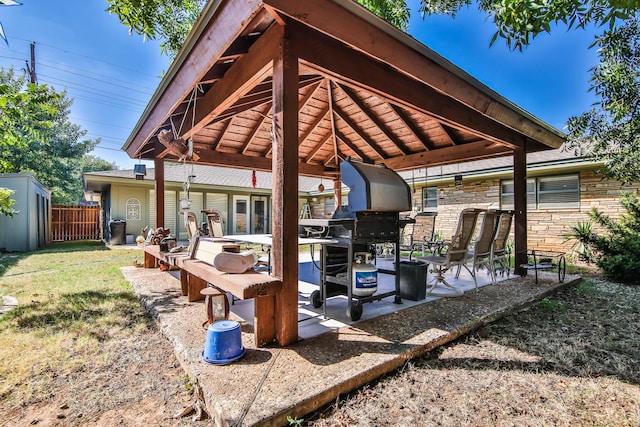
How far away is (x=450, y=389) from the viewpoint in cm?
196

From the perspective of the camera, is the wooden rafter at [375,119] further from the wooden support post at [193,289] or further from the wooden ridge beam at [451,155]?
the wooden support post at [193,289]

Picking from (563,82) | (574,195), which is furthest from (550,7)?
(563,82)

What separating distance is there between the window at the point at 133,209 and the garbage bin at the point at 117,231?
90 centimetres

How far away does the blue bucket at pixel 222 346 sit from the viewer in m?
2.08

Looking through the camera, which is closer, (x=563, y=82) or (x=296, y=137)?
(x=296, y=137)

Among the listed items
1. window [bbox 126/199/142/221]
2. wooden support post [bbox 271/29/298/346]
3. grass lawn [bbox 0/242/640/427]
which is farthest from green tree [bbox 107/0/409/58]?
window [bbox 126/199/142/221]

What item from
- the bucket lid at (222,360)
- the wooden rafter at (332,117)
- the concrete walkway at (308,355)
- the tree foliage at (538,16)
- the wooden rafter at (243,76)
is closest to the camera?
the concrete walkway at (308,355)

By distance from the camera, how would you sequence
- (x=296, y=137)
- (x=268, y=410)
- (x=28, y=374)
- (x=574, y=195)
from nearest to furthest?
1. (x=268, y=410)
2. (x=28, y=374)
3. (x=296, y=137)
4. (x=574, y=195)

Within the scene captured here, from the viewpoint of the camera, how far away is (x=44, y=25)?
10.2m

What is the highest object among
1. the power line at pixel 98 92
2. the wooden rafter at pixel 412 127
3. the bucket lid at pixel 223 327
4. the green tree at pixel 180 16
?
A: the power line at pixel 98 92

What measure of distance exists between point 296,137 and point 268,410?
1.80 m

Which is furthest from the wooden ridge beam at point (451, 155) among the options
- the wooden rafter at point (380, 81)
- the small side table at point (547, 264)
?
the small side table at point (547, 264)

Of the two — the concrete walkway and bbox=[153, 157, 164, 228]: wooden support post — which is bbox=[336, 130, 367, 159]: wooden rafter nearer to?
bbox=[153, 157, 164, 228]: wooden support post

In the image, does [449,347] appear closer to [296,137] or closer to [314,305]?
[314,305]
